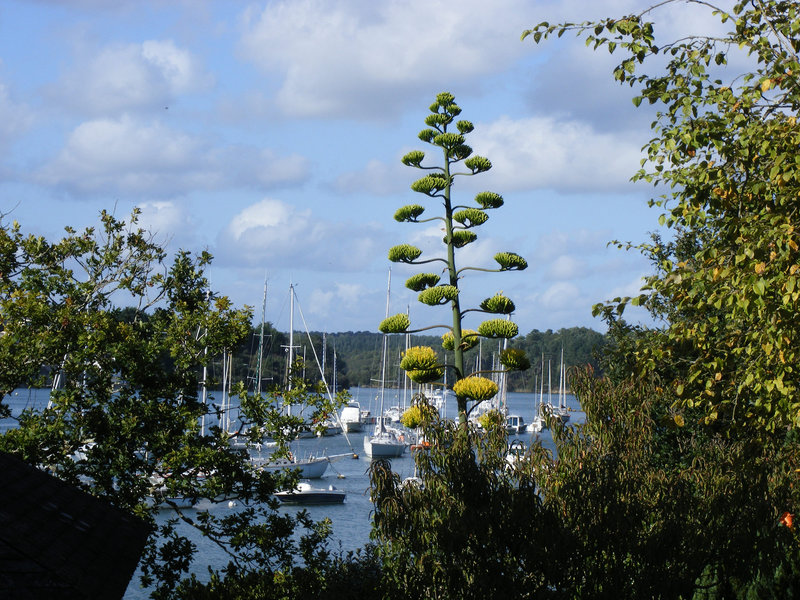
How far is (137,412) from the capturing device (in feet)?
32.6

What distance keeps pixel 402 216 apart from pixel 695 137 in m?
4.86

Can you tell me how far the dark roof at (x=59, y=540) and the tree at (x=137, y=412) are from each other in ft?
7.41

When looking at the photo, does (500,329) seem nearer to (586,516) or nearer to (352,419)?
(586,516)

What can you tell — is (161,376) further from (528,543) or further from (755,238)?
(755,238)

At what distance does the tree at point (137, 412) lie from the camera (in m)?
9.66

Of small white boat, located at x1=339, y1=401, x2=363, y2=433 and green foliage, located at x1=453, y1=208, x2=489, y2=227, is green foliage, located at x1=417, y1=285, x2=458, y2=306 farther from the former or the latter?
small white boat, located at x1=339, y1=401, x2=363, y2=433

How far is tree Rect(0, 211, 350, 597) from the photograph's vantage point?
966 centimetres

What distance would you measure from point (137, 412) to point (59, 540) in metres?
4.45

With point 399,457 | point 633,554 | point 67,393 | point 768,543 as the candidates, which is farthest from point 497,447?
point 399,457

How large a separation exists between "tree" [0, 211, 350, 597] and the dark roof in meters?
2.26

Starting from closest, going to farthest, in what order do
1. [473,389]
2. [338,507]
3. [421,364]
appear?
[473,389], [421,364], [338,507]

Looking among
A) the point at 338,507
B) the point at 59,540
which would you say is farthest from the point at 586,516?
the point at 338,507

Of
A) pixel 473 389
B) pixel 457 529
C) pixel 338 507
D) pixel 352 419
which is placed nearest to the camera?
pixel 457 529

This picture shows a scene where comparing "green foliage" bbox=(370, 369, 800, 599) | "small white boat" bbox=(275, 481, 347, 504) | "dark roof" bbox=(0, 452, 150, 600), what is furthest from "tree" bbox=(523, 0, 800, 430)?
"small white boat" bbox=(275, 481, 347, 504)
